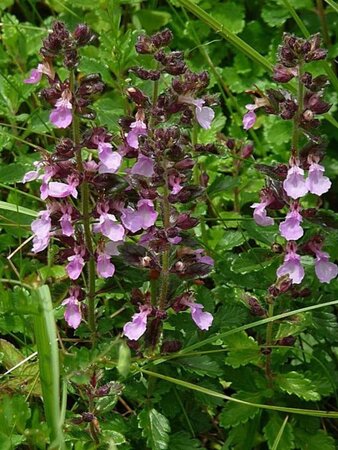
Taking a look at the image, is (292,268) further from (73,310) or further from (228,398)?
(73,310)

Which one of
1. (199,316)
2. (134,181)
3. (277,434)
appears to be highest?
(134,181)

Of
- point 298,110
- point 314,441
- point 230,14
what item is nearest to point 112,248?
point 298,110

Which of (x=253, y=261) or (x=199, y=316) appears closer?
(x=199, y=316)

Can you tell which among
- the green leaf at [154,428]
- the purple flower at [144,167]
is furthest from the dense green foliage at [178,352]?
the purple flower at [144,167]

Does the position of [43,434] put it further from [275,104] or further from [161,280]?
[275,104]

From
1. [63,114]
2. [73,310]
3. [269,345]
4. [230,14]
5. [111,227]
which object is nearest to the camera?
[63,114]

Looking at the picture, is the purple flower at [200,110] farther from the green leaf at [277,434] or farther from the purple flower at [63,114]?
the green leaf at [277,434]

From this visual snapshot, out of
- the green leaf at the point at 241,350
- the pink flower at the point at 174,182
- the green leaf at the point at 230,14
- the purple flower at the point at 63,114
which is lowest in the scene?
the green leaf at the point at 241,350
